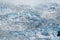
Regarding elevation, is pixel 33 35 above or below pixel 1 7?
below

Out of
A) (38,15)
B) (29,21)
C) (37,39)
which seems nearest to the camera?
(37,39)

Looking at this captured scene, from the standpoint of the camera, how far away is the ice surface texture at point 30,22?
4.59 m

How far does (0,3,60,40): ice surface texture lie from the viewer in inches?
181

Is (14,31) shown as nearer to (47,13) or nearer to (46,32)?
(46,32)

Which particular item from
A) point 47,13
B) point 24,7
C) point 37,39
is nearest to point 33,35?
point 37,39

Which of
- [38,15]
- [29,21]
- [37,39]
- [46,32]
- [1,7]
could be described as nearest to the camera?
[37,39]

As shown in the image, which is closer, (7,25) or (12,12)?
(7,25)

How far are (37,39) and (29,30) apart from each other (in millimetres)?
473

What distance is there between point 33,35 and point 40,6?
5.96ft

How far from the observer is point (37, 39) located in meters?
4.44

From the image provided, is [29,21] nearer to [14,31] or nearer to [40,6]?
[14,31]

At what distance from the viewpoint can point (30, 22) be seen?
5164 millimetres

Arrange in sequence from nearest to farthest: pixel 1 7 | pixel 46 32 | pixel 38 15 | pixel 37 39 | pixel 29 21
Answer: pixel 37 39, pixel 46 32, pixel 29 21, pixel 38 15, pixel 1 7

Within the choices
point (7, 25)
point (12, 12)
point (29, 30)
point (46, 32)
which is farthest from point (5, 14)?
point (46, 32)
